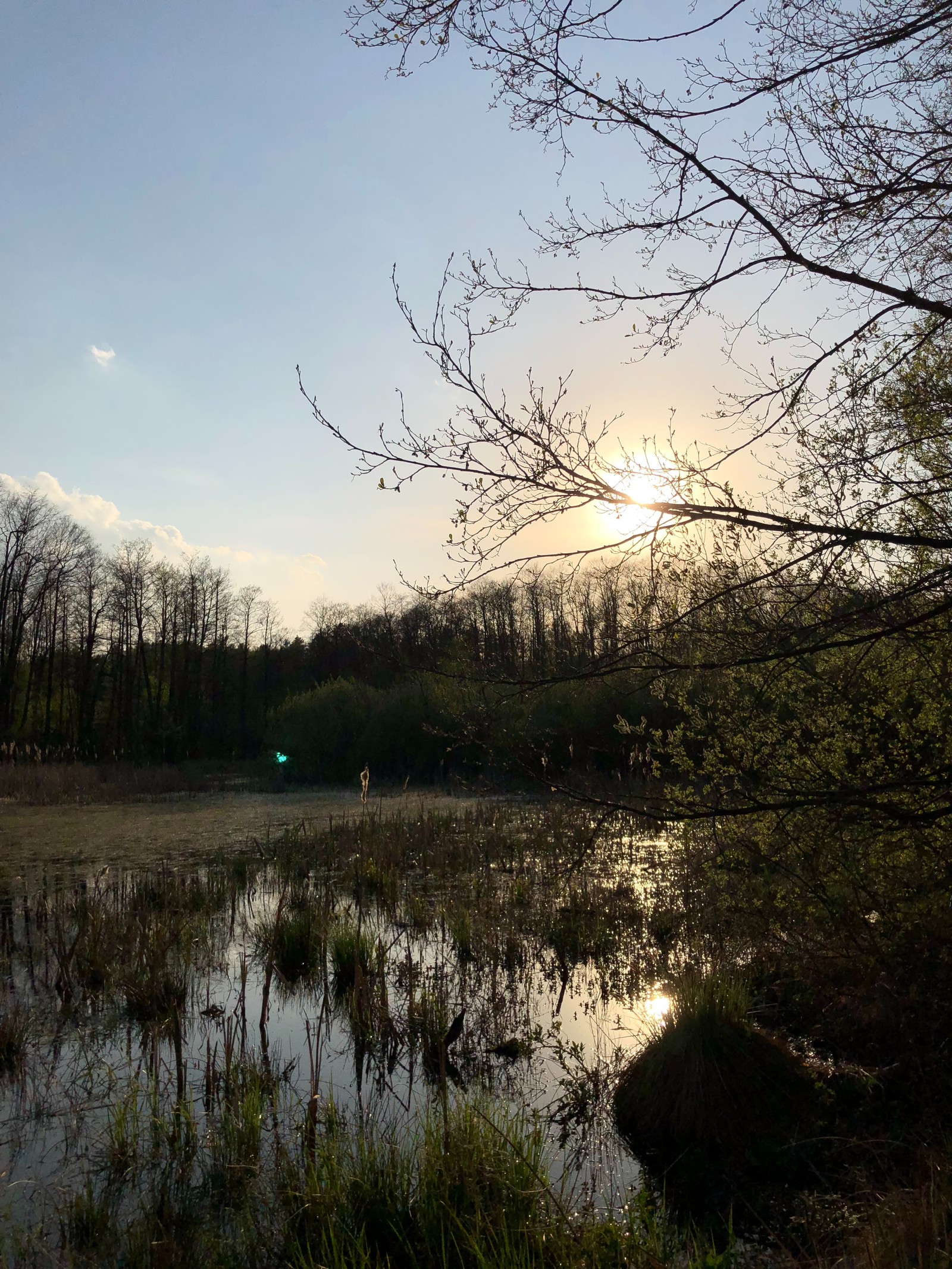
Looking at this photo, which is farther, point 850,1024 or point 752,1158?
point 850,1024

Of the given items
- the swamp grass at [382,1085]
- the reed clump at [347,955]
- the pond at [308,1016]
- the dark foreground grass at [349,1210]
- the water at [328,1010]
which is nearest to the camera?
the dark foreground grass at [349,1210]

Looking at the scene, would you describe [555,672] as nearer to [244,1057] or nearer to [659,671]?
[659,671]

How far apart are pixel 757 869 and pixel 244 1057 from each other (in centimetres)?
406

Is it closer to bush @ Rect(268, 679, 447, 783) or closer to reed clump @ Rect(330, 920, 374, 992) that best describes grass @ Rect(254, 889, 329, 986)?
reed clump @ Rect(330, 920, 374, 992)

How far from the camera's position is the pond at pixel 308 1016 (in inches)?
157

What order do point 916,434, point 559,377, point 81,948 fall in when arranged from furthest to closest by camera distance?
point 81,948 < point 916,434 < point 559,377

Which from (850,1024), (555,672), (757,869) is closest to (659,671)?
(555,672)

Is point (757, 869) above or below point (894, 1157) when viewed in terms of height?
above

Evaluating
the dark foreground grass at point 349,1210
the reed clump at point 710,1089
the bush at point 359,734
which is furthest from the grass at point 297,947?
the bush at point 359,734

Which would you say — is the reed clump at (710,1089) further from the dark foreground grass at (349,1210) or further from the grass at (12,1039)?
the grass at (12,1039)

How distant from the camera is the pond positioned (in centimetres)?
398

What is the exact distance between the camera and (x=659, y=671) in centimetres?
382

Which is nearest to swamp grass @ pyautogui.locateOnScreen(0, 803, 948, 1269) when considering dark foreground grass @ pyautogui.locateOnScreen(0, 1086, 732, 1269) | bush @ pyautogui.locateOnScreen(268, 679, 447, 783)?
dark foreground grass @ pyautogui.locateOnScreen(0, 1086, 732, 1269)

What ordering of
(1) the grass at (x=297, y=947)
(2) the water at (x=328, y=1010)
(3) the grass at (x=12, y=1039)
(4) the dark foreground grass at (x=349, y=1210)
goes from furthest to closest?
1. (1) the grass at (x=297, y=947)
2. (3) the grass at (x=12, y=1039)
3. (2) the water at (x=328, y=1010)
4. (4) the dark foreground grass at (x=349, y=1210)
